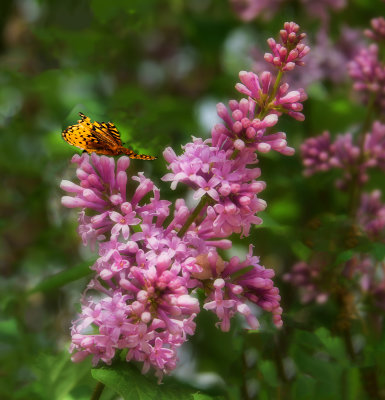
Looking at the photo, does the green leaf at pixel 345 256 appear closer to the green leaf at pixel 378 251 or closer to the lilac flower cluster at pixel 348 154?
the green leaf at pixel 378 251

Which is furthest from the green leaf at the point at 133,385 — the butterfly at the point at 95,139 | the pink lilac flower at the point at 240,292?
the butterfly at the point at 95,139

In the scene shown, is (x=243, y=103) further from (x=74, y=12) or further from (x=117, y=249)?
(x=74, y=12)

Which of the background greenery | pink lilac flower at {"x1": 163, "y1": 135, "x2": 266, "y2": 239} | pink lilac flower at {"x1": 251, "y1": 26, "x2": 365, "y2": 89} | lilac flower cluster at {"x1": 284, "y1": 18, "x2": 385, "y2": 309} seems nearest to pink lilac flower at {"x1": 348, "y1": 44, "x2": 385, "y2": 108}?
lilac flower cluster at {"x1": 284, "y1": 18, "x2": 385, "y2": 309}

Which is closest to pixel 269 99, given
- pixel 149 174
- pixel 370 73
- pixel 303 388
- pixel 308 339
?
pixel 149 174

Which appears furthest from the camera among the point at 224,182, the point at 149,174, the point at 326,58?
the point at 326,58

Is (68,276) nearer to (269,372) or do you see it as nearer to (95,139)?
(95,139)

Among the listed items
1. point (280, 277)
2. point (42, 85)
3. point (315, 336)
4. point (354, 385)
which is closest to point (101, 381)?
point (315, 336)
